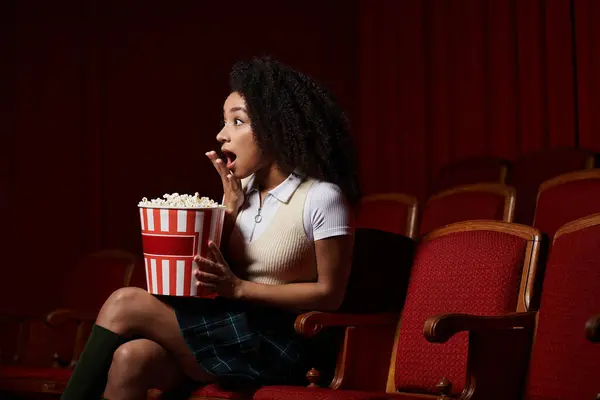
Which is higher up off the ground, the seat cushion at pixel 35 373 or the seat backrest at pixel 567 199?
the seat backrest at pixel 567 199

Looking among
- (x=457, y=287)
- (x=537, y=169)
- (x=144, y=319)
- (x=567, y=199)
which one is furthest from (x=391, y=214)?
(x=144, y=319)

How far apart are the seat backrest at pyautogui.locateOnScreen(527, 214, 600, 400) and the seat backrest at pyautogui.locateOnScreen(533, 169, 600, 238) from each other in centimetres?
38

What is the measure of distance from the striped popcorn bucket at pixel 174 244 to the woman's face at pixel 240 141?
0.16 m

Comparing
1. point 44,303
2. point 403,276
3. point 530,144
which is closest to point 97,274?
point 44,303

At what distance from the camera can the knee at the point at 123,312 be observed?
1.25m

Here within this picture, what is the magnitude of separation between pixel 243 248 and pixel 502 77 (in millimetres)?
1618

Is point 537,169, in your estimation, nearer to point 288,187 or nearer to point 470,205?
point 470,205

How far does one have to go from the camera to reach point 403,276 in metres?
1.55

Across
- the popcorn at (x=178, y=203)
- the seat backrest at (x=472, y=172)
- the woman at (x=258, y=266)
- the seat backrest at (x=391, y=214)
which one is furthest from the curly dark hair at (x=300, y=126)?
the seat backrest at (x=472, y=172)

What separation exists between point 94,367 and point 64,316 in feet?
2.55

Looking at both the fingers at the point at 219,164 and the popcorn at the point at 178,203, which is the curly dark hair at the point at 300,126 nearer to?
the fingers at the point at 219,164

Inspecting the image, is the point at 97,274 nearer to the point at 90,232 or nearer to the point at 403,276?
the point at 90,232

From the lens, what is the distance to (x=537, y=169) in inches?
85.0

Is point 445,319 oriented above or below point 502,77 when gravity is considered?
below
